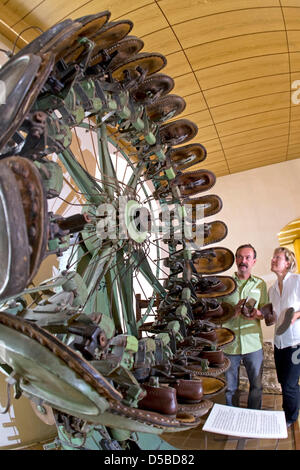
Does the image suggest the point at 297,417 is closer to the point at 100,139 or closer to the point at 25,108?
the point at 100,139

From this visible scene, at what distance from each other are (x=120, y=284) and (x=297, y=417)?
1.49 metres

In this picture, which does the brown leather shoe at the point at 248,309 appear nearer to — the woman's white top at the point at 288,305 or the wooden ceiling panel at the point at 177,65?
the woman's white top at the point at 288,305

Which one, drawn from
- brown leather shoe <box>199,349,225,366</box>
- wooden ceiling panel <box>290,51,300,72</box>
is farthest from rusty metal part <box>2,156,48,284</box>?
wooden ceiling panel <box>290,51,300,72</box>

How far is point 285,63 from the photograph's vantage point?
9.13ft

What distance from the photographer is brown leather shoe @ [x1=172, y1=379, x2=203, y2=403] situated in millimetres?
1186

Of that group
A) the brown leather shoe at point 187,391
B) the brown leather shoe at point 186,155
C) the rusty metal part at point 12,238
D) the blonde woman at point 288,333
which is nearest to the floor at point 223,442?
the blonde woman at point 288,333

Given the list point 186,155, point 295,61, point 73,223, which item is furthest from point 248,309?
point 295,61

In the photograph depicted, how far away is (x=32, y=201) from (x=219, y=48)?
7.32 feet

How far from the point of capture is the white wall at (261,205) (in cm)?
523

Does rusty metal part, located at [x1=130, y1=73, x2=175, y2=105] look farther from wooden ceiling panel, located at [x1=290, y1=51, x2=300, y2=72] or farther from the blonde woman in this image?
wooden ceiling panel, located at [x1=290, y1=51, x2=300, y2=72]

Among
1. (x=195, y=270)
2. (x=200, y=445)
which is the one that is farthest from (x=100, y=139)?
(x=200, y=445)

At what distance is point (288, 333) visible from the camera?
2191mm

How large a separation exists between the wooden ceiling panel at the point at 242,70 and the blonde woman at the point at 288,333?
1.40 m

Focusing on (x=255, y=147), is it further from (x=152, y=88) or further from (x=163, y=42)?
(x=152, y=88)
